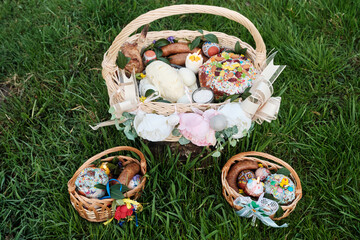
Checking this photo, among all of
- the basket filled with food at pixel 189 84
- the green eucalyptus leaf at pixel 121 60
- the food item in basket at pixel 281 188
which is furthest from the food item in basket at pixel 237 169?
the green eucalyptus leaf at pixel 121 60

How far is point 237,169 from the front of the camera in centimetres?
191

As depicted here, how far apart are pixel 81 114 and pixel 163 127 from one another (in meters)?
0.98

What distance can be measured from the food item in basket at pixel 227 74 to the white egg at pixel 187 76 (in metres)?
0.05

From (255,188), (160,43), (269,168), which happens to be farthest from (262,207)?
(160,43)

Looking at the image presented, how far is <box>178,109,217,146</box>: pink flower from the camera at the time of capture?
5.11ft

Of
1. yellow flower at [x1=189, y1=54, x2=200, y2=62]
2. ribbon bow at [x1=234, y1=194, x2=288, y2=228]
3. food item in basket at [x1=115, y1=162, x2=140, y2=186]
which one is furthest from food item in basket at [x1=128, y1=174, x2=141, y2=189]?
yellow flower at [x1=189, y1=54, x2=200, y2=62]

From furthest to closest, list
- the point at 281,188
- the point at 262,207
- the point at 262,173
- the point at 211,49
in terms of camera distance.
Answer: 1. the point at 211,49
2. the point at 262,173
3. the point at 281,188
4. the point at 262,207

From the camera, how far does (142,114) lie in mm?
1642

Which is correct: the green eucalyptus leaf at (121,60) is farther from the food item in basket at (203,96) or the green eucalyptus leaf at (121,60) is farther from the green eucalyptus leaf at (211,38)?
the green eucalyptus leaf at (211,38)

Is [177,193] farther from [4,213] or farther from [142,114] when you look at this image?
[4,213]

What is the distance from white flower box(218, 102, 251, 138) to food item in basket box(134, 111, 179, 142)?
0.25 meters

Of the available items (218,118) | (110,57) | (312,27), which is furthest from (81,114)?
(312,27)

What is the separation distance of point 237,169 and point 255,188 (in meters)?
0.18

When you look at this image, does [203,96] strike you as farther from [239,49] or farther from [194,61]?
[239,49]
